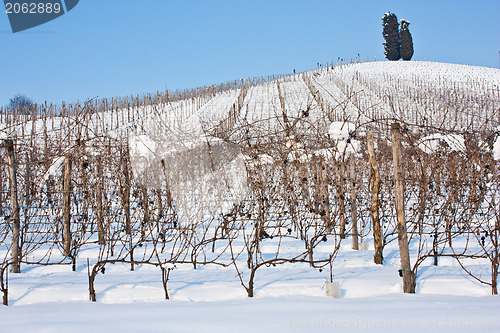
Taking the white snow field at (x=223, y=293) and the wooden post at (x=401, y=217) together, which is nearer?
the white snow field at (x=223, y=293)

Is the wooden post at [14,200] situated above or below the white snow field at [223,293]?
above

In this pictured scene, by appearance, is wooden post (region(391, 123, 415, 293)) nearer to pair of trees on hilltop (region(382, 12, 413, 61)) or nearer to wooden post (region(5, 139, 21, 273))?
wooden post (region(5, 139, 21, 273))

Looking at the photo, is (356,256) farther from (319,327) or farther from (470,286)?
(319,327)

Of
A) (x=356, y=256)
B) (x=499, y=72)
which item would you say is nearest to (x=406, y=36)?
(x=499, y=72)

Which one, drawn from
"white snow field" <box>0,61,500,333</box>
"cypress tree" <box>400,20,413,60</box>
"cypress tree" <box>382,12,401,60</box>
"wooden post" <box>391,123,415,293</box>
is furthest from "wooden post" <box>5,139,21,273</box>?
"cypress tree" <box>400,20,413,60</box>

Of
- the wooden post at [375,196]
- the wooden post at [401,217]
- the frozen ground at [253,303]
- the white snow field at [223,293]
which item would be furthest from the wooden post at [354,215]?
the wooden post at [401,217]

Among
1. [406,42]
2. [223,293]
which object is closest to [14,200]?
[223,293]

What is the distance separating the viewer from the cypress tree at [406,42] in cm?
→ 4425

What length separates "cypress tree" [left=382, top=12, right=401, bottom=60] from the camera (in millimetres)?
44125

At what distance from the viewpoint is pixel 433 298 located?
2248mm

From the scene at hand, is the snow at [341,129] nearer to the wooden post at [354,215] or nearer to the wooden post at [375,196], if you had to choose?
the wooden post at [375,196]

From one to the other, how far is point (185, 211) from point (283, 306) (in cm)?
69

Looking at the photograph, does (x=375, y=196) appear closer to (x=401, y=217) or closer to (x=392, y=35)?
(x=401, y=217)

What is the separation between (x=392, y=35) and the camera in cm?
4481
